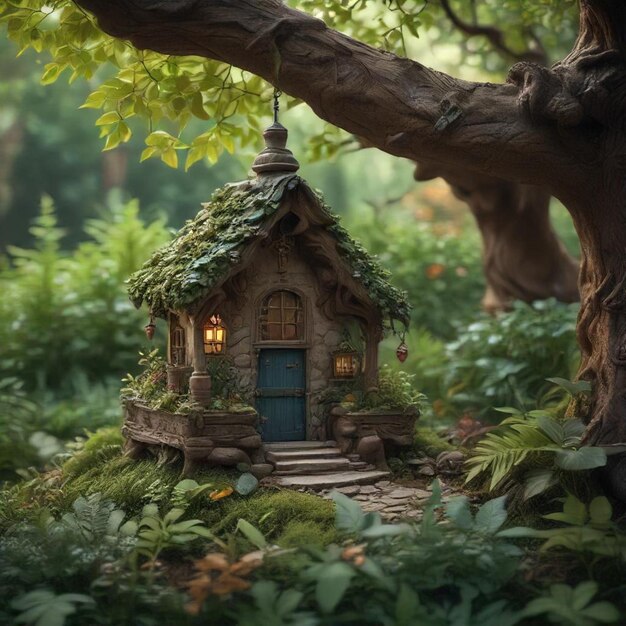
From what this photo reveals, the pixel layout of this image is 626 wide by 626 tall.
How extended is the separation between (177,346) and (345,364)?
1.77 meters

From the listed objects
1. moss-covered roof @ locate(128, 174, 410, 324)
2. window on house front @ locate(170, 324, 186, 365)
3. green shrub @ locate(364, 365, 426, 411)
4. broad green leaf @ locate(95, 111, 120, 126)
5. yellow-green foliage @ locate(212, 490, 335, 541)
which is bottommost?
yellow-green foliage @ locate(212, 490, 335, 541)

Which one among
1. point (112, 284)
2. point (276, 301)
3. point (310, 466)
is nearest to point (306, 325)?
point (276, 301)

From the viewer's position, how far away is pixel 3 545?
237 inches

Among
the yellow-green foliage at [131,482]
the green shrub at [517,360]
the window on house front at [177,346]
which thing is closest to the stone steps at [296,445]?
the yellow-green foliage at [131,482]

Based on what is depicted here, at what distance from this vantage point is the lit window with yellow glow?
827 cm

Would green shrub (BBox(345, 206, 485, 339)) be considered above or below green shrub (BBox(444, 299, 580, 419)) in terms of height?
above

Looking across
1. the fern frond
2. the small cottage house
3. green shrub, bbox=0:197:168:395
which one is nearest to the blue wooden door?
the small cottage house

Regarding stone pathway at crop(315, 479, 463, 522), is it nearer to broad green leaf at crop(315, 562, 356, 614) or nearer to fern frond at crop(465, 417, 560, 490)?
fern frond at crop(465, 417, 560, 490)

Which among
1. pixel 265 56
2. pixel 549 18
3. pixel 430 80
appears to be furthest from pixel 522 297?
pixel 265 56

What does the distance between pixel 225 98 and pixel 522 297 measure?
242 inches

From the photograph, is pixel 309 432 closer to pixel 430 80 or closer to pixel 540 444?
pixel 540 444

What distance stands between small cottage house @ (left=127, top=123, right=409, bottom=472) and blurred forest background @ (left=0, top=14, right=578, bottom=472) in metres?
1.92

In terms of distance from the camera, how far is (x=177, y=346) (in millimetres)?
8328

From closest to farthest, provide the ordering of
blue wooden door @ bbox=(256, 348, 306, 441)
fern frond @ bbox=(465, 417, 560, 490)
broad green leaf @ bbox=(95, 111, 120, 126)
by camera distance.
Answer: fern frond @ bbox=(465, 417, 560, 490)
broad green leaf @ bbox=(95, 111, 120, 126)
blue wooden door @ bbox=(256, 348, 306, 441)
